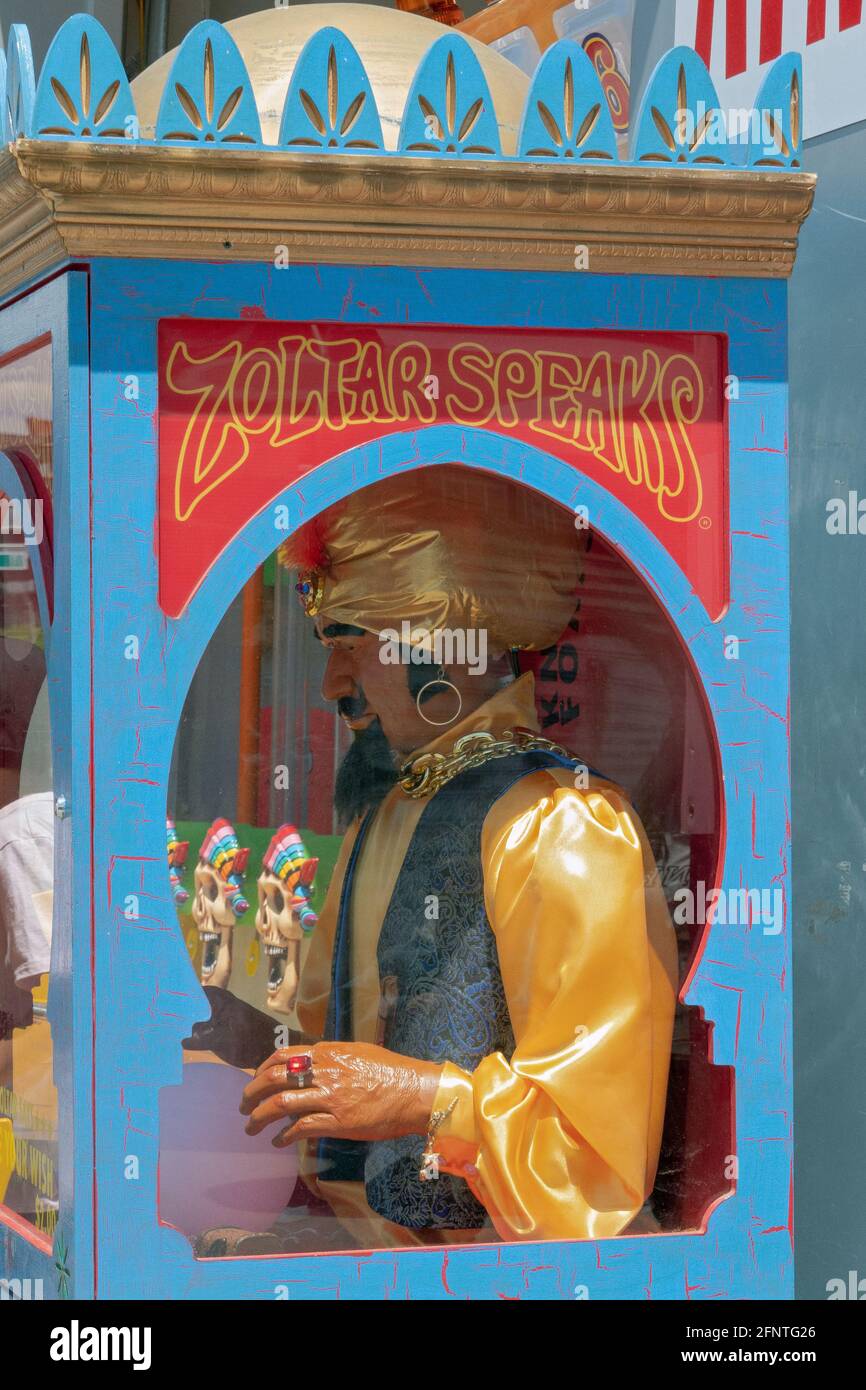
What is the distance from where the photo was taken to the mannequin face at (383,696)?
1.92 metres

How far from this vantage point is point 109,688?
1645 mm

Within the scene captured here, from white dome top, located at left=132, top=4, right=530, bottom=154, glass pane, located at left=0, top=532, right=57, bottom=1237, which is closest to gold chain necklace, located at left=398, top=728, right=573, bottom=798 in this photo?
glass pane, located at left=0, top=532, right=57, bottom=1237

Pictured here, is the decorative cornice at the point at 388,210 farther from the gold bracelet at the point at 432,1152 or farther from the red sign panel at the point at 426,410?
the gold bracelet at the point at 432,1152

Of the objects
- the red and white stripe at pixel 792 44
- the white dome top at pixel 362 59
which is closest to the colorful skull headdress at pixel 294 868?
the white dome top at pixel 362 59

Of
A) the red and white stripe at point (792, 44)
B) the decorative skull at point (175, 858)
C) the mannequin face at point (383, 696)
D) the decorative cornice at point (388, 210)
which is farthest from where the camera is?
the red and white stripe at point (792, 44)

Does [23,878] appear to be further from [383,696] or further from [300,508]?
[300,508]

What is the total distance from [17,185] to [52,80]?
0.37ft

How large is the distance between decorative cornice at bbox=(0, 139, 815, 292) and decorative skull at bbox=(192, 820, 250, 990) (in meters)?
0.63

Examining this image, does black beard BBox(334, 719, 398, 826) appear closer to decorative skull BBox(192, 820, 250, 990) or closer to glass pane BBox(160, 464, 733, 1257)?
glass pane BBox(160, 464, 733, 1257)

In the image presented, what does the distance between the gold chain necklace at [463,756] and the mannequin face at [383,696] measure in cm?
3

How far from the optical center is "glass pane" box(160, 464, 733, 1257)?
1.74 m

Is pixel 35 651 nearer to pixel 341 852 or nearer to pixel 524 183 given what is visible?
pixel 341 852
